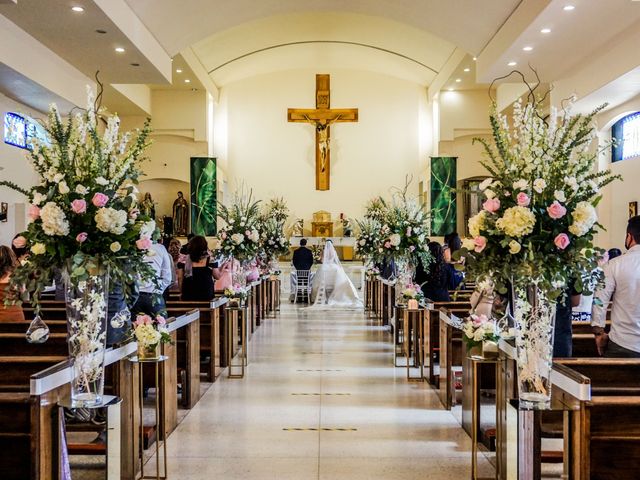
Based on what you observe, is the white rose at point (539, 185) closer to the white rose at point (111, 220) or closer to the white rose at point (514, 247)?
the white rose at point (514, 247)

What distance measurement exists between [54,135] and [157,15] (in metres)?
8.98

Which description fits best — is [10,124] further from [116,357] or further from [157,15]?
[116,357]

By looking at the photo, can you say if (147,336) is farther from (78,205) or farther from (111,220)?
(78,205)

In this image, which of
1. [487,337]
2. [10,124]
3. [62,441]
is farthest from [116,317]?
[10,124]

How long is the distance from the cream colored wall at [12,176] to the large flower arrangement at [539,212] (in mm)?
10789

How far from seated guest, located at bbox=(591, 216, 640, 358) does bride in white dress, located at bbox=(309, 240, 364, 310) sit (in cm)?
1118

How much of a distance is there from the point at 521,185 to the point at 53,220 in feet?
7.83

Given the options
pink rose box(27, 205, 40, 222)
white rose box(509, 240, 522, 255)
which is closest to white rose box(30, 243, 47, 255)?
pink rose box(27, 205, 40, 222)

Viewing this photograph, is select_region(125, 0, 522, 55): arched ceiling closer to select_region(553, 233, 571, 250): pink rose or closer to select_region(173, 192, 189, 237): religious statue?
select_region(173, 192, 189, 237): religious statue

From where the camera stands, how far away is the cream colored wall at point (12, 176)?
12.5 m

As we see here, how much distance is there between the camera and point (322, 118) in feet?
72.4

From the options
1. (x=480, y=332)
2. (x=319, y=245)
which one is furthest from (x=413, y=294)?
(x=319, y=245)

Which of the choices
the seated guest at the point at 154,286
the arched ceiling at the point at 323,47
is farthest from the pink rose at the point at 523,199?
the arched ceiling at the point at 323,47

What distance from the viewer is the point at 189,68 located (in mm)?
17219
